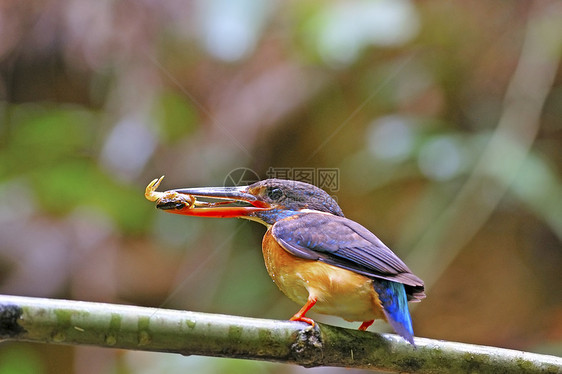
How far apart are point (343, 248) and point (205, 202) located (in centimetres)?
52

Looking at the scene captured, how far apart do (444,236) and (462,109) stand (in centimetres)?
132

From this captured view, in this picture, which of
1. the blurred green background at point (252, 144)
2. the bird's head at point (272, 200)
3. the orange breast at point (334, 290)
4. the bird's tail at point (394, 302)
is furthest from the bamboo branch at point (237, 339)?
the blurred green background at point (252, 144)

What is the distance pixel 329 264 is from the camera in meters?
1.99

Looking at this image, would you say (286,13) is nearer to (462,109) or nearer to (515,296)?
(462,109)

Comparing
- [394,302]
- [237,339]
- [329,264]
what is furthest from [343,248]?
[237,339]

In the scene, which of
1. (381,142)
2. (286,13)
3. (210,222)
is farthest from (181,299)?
(286,13)

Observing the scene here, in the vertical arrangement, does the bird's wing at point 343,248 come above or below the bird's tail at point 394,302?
above

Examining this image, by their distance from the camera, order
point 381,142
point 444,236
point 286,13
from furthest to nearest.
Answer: point 286,13
point 381,142
point 444,236

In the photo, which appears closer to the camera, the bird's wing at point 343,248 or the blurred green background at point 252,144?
the bird's wing at point 343,248

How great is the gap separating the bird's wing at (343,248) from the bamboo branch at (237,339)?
0.71ft

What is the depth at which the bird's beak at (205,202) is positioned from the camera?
2062mm

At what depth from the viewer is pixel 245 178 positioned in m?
4.28

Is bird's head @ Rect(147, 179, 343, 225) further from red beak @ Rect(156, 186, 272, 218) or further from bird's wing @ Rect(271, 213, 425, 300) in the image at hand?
bird's wing @ Rect(271, 213, 425, 300)

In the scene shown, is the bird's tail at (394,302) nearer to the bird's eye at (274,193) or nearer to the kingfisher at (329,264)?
the kingfisher at (329,264)
